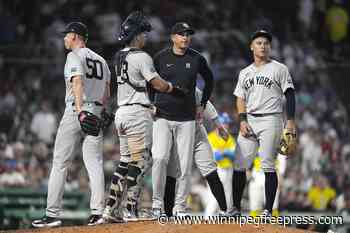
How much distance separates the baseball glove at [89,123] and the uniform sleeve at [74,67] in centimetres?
48

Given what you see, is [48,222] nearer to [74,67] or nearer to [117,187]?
[117,187]

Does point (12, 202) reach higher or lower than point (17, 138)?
lower

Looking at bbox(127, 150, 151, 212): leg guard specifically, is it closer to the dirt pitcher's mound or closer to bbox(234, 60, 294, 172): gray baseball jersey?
the dirt pitcher's mound

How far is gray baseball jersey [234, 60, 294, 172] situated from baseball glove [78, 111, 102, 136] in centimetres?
180

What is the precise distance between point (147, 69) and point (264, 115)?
1.57 m

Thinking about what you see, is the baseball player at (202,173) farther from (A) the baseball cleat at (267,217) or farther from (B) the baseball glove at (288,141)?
(B) the baseball glove at (288,141)

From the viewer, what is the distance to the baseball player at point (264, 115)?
473 inches

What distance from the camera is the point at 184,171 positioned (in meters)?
12.0

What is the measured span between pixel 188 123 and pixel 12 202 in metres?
7.70

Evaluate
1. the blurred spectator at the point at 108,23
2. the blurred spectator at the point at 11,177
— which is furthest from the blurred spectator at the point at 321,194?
the blurred spectator at the point at 108,23

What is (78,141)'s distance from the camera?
12.0 meters

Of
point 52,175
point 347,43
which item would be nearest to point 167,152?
point 52,175

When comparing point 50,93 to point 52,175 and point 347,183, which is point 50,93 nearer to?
point 347,183

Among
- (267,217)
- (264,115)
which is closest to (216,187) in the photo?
(267,217)
